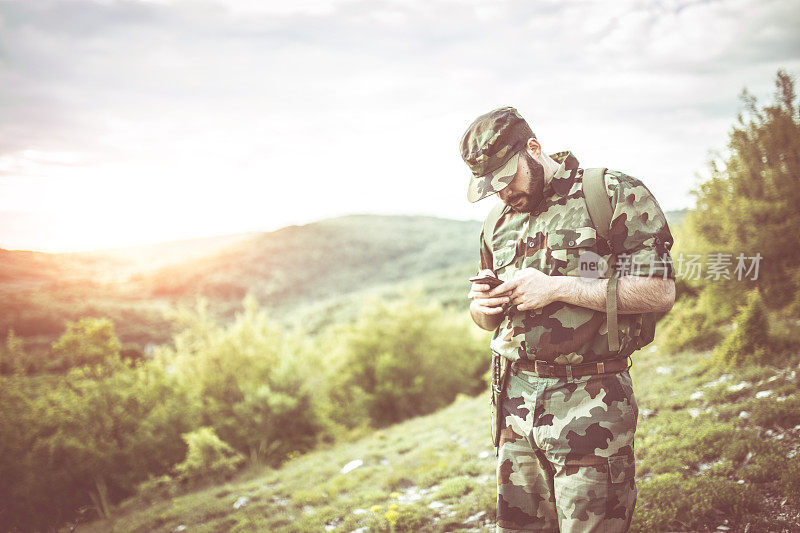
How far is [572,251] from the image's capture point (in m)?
2.28

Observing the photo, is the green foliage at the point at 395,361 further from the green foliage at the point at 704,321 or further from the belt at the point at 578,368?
the belt at the point at 578,368

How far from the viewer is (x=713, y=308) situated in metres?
9.08

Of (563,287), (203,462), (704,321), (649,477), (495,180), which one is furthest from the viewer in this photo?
(203,462)

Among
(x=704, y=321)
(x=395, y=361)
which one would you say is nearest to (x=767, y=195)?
(x=704, y=321)

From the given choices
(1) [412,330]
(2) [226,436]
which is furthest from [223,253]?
(2) [226,436]

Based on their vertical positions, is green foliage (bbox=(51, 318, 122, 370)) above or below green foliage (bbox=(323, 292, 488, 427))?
above

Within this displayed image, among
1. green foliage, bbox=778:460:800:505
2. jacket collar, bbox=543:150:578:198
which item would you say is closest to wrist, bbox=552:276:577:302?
jacket collar, bbox=543:150:578:198

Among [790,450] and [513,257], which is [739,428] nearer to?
[790,450]

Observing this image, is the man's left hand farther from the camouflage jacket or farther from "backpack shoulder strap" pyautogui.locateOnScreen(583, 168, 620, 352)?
"backpack shoulder strap" pyautogui.locateOnScreen(583, 168, 620, 352)

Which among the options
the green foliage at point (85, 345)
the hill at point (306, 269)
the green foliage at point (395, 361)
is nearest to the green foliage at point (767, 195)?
the green foliage at point (85, 345)

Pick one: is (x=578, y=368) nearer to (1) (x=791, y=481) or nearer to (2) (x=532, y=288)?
(2) (x=532, y=288)

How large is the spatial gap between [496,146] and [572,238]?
0.60 metres

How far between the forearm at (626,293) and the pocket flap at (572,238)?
18cm

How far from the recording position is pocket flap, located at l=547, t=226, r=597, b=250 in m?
2.24
